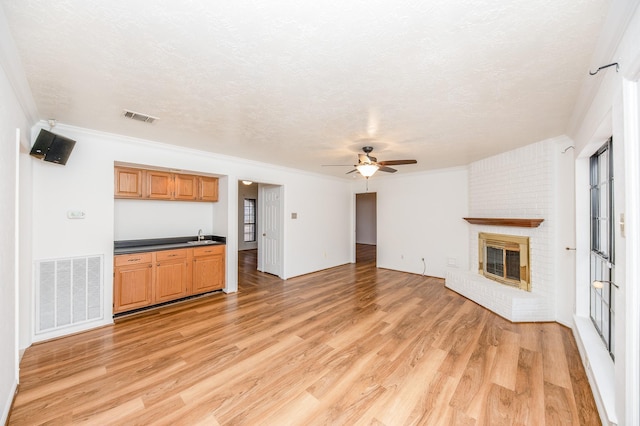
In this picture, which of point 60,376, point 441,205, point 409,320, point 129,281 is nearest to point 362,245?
point 441,205

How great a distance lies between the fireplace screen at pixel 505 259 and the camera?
3.79m

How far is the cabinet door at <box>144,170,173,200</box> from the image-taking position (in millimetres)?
3896

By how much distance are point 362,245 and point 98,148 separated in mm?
9258

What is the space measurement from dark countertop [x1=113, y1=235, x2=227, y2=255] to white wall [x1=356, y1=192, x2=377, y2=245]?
736 centimetres

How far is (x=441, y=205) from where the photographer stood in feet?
18.4

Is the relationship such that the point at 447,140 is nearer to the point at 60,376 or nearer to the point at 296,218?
the point at 296,218

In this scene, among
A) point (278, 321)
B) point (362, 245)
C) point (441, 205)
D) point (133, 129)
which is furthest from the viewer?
point (362, 245)

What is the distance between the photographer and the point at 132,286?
3.53 m

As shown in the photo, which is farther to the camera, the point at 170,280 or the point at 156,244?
the point at 156,244

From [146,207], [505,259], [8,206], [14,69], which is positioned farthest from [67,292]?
[505,259]

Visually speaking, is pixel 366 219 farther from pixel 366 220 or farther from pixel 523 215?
pixel 523 215

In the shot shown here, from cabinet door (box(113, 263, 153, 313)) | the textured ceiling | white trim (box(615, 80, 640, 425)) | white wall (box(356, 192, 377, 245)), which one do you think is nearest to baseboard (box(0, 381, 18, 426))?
cabinet door (box(113, 263, 153, 313))

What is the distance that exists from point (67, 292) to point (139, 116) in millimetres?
2283

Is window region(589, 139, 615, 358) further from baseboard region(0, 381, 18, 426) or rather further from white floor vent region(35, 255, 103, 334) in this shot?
white floor vent region(35, 255, 103, 334)
